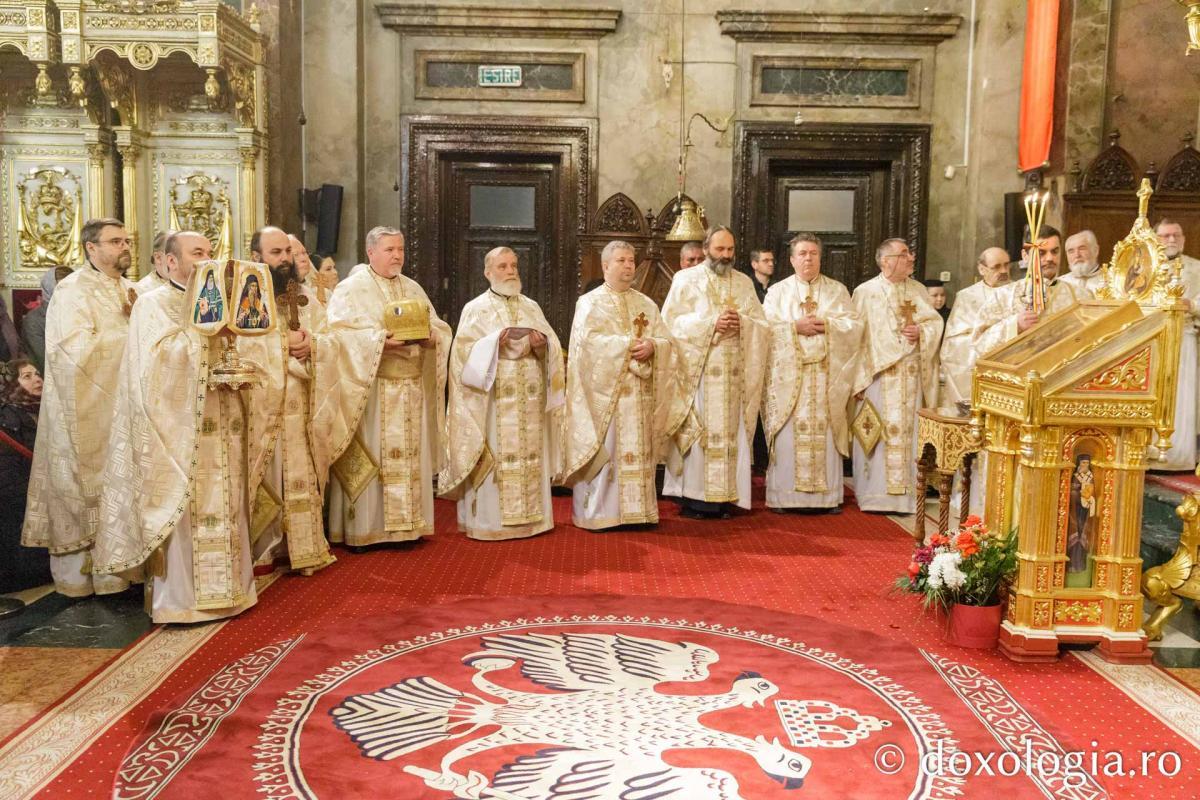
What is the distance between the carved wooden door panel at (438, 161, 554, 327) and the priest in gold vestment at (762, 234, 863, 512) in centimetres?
390

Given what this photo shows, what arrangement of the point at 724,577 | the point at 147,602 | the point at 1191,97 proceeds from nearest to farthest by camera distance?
the point at 147,602 → the point at 724,577 → the point at 1191,97

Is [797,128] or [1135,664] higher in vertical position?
[797,128]

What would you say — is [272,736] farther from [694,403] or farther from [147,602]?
[694,403]

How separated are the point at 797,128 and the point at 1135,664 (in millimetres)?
7674

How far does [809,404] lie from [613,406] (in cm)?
170

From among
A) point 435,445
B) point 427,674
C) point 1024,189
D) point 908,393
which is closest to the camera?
point 427,674

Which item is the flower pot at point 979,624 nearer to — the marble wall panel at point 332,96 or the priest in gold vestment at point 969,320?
the priest in gold vestment at point 969,320

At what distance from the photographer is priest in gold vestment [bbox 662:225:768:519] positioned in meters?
7.97

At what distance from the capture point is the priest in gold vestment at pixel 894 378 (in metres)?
8.23

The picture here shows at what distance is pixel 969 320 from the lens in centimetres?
813

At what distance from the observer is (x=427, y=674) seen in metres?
4.64

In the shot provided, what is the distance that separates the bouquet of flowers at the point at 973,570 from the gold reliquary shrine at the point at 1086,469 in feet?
0.28

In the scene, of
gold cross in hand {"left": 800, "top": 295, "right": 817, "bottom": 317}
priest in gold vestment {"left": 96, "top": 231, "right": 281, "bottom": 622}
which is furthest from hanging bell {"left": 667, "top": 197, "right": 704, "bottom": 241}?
priest in gold vestment {"left": 96, "top": 231, "right": 281, "bottom": 622}

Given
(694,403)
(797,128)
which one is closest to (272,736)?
(694,403)
